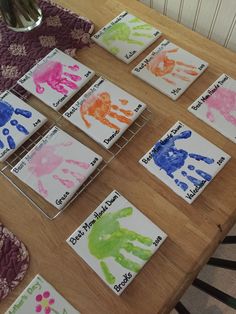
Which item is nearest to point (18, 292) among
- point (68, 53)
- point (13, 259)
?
point (13, 259)

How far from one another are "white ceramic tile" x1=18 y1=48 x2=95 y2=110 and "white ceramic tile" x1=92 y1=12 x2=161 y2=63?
0.09m

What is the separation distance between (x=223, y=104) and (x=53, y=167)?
40 cm

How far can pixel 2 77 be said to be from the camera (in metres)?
0.83

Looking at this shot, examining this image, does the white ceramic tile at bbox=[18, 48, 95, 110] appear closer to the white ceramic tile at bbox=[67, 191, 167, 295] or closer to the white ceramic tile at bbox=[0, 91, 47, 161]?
the white ceramic tile at bbox=[0, 91, 47, 161]

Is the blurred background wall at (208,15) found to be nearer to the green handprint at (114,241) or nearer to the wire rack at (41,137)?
the wire rack at (41,137)

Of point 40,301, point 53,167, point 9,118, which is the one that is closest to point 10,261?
point 40,301

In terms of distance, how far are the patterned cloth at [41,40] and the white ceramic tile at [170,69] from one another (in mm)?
178

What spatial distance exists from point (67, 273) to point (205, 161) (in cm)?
35

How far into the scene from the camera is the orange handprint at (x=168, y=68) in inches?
31.5

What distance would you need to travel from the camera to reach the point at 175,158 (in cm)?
71

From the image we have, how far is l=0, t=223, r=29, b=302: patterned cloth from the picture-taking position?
0.62 meters

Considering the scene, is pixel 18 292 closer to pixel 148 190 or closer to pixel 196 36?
pixel 148 190

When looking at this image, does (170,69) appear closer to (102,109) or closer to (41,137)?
(102,109)

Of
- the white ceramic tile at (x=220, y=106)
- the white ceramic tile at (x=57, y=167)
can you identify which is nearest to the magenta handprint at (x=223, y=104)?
the white ceramic tile at (x=220, y=106)
